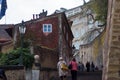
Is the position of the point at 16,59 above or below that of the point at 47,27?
below

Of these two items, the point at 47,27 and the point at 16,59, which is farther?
the point at 47,27

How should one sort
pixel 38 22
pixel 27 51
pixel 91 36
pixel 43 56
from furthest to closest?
pixel 91 36 → pixel 38 22 → pixel 43 56 → pixel 27 51

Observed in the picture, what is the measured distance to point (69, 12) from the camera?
10106 cm

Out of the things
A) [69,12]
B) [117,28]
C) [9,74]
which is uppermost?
[69,12]

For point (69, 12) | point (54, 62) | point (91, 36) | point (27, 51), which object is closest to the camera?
point (27, 51)

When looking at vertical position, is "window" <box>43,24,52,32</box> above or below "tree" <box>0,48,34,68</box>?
above

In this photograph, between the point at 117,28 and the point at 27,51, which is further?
the point at 27,51

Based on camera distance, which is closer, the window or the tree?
the tree

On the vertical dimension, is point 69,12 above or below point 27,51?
above


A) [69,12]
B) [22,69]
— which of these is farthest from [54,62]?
[69,12]

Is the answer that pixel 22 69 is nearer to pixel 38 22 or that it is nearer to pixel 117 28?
pixel 117 28

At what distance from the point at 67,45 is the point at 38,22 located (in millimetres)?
4683

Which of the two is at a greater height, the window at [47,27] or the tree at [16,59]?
the window at [47,27]

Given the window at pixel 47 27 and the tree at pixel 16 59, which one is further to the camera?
the window at pixel 47 27
